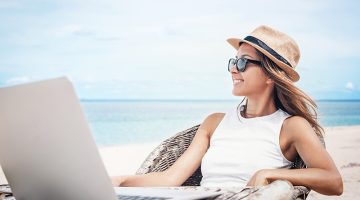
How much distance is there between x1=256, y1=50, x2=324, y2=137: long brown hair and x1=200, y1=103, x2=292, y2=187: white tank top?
41mm

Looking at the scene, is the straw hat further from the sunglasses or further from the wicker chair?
the wicker chair

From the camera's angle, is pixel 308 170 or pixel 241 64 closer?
pixel 308 170

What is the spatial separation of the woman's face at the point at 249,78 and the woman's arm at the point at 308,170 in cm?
19

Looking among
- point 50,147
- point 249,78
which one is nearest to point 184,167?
point 249,78

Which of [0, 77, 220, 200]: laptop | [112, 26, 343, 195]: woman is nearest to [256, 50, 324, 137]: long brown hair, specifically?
[112, 26, 343, 195]: woman

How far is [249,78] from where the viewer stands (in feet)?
7.10

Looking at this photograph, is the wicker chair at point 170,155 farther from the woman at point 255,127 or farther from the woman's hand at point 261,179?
the woman's hand at point 261,179

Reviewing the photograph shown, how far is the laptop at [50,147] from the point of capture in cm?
110

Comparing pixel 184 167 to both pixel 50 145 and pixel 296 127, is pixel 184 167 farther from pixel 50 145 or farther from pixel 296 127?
pixel 50 145

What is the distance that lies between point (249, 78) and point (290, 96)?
0.53ft

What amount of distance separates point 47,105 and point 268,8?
38.5m

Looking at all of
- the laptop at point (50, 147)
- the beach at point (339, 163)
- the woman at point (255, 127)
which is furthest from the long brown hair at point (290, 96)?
the beach at point (339, 163)

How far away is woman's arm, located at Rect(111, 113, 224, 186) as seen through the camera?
6.93 ft

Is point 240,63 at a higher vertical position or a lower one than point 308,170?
higher
